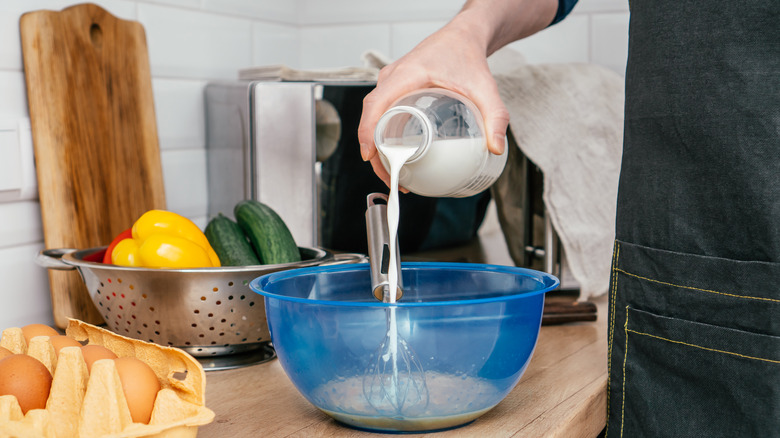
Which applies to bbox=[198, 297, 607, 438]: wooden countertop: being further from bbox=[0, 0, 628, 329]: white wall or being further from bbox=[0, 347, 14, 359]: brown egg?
bbox=[0, 0, 628, 329]: white wall

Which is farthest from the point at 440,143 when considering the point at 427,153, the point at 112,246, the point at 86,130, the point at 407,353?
the point at 86,130

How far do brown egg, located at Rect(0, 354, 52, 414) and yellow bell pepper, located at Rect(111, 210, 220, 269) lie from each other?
0.27 meters

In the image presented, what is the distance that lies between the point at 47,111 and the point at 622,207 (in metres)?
0.72

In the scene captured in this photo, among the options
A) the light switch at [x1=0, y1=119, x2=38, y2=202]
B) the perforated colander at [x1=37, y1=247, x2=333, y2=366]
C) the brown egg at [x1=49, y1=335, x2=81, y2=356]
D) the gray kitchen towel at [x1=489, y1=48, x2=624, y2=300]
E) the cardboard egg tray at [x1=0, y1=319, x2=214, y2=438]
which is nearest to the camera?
the cardboard egg tray at [x1=0, y1=319, x2=214, y2=438]

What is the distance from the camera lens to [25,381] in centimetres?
53

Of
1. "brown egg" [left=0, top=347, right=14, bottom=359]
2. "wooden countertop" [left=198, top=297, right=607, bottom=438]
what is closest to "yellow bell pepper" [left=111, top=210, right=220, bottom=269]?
"wooden countertop" [left=198, top=297, right=607, bottom=438]

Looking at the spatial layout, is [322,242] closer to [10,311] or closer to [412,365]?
[10,311]

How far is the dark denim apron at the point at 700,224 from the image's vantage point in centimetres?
65

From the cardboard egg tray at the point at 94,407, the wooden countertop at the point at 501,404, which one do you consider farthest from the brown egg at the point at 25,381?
the wooden countertop at the point at 501,404

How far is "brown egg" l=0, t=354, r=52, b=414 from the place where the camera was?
1.72 ft

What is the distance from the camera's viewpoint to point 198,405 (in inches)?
22.0

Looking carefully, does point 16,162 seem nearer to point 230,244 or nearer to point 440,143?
point 230,244

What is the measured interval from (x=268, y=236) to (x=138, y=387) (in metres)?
0.37

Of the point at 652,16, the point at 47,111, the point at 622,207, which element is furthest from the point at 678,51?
the point at 47,111
